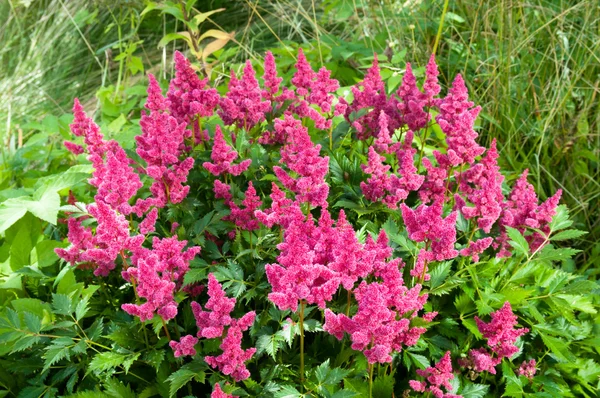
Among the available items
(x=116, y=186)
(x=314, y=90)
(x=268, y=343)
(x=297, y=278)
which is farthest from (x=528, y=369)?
(x=116, y=186)

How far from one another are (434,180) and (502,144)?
168 cm

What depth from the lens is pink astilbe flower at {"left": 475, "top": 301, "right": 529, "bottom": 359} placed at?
189 centimetres

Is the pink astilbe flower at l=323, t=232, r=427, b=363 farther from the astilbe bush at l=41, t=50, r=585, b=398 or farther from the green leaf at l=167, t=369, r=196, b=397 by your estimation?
the green leaf at l=167, t=369, r=196, b=397

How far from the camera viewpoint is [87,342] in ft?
6.38

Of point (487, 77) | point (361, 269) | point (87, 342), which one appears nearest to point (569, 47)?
point (487, 77)

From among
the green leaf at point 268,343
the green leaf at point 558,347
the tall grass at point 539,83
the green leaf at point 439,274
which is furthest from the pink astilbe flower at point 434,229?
the tall grass at point 539,83

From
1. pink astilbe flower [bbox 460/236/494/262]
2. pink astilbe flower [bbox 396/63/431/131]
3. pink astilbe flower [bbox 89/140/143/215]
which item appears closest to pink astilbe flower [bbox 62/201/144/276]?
pink astilbe flower [bbox 89/140/143/215]

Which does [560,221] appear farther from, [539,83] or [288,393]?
[539,83]

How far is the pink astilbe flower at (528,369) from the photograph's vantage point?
2135 mm

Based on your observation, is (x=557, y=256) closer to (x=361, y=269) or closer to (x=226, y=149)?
(x=361, y=269)

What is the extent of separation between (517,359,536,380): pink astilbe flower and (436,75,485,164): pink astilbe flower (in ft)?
2.34

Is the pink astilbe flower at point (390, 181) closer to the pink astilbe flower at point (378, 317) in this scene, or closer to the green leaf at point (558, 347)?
the pink astilbe flower at point (378, 317)

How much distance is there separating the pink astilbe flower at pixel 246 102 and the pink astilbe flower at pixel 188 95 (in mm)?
66

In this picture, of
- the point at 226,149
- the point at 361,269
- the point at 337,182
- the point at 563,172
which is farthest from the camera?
the point at 563,172
